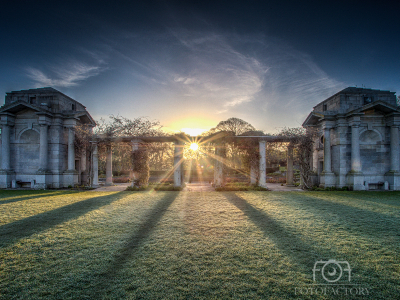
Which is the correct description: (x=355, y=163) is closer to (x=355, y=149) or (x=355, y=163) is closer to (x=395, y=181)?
(x=355, y=149)

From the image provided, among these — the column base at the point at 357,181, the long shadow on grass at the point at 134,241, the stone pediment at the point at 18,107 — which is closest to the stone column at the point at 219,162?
the long shadow on grass at the point at 134,241

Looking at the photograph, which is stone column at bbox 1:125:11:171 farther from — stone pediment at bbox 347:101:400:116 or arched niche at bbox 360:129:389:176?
arched niche at bbox 360:129:389:176

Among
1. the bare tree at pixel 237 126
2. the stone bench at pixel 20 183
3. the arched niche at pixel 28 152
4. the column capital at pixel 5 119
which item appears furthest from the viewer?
the bare tree at pixel 237 126

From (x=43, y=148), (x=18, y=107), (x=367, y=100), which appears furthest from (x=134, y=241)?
(x=367, y=100)

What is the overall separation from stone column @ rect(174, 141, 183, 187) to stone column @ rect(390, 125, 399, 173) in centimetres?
1575

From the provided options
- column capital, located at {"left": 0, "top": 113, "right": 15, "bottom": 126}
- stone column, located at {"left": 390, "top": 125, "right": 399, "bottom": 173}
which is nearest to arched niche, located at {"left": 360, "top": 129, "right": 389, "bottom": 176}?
stone column, located at {"left": 390, "top": 125, "right": 399, "bottom": 173}

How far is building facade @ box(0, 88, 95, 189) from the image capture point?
1459 cm

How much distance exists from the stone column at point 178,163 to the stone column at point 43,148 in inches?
395

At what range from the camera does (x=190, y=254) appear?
3775 millimetres

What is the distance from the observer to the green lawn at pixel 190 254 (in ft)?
9.00

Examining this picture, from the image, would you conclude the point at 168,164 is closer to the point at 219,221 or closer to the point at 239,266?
the point at 219,221

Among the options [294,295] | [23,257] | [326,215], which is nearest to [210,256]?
[294,295]

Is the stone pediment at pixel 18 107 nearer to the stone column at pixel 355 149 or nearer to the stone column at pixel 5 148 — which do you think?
the stone column at pixel 5 148

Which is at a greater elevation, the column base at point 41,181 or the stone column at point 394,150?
the stone column at point 394,150
